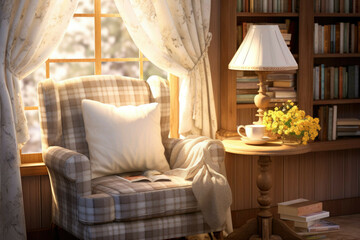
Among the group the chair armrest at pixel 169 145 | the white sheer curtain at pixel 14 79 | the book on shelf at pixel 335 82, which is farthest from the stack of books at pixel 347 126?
the white sheer curtain at pixel 14 79

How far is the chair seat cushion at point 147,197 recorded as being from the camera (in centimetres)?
340

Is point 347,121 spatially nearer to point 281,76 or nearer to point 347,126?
point 347,126

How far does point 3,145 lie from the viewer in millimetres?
3678

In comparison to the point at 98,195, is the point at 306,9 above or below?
above

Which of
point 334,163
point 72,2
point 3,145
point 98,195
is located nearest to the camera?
point 98,195

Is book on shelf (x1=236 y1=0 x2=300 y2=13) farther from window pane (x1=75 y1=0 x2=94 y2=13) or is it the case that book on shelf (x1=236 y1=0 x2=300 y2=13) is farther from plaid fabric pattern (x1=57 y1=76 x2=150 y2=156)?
window pane (x1=75 y1=0 x2=94 y2=13)

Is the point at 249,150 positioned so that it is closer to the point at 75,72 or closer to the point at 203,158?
the point at 203,158

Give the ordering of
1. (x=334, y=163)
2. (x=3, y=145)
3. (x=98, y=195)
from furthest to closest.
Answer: (x=334, y=163), (x=3, y=145), (x=98, y=195)

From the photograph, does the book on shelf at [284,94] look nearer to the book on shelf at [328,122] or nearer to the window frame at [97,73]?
the book on shelf at [328,122]

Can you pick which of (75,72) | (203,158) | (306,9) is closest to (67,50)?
(75,72)

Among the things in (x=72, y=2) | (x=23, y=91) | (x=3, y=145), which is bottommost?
(x=3, y=145)

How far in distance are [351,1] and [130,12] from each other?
1726 millimetres

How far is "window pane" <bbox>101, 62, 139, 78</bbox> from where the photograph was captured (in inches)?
172

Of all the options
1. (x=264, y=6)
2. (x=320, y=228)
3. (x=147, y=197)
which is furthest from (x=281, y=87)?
(x=147, y=197)
